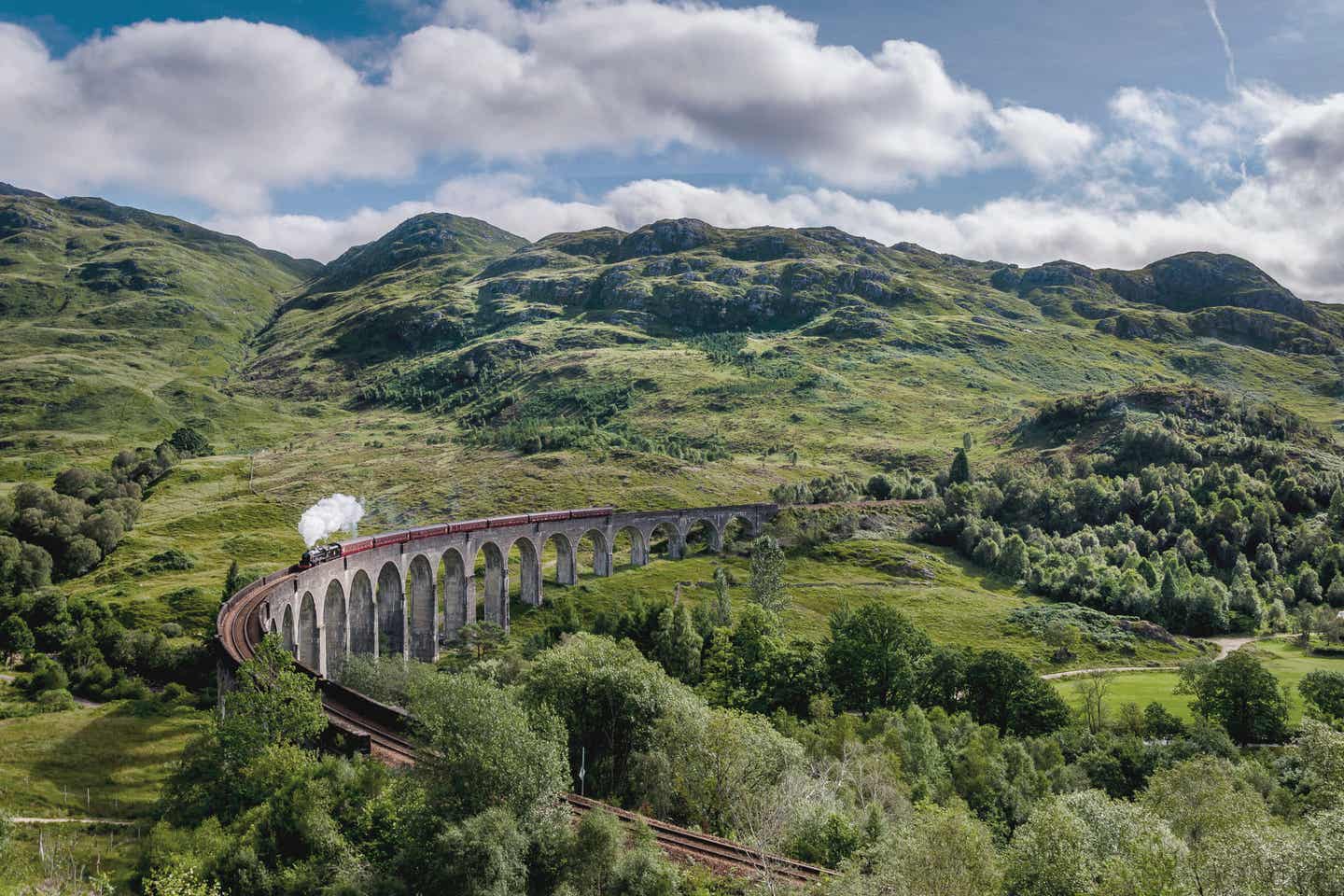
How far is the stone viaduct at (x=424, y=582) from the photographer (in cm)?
6209

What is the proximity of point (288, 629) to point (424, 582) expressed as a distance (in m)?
21.3

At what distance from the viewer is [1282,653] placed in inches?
3649

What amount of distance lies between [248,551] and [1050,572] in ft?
370

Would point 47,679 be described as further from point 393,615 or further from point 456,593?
point 456,593

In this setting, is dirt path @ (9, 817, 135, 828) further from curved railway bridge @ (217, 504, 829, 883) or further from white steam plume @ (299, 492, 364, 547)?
white steam plume @ (299, 492, 364, 547)

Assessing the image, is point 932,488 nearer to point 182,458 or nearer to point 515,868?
point 515,868

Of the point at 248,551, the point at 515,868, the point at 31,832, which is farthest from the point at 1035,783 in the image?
the point at 248,551

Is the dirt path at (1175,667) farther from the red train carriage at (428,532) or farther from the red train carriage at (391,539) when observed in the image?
the red train carriage at (391,539)

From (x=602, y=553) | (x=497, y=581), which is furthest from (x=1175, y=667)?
(x=497, y=581)

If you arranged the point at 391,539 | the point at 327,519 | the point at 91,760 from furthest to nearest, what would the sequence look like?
the point at 327,519
the point at 391,539
the point at 91,760

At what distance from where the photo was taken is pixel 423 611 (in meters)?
80.1

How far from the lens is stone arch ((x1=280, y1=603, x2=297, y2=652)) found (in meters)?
57.6

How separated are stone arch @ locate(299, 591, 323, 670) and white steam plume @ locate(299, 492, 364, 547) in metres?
13.2

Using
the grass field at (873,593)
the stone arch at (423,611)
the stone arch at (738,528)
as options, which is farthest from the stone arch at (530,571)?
the stone arch at (738,528)
